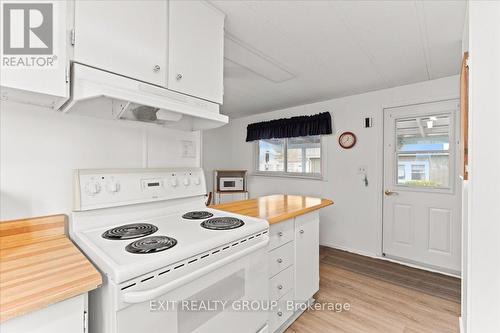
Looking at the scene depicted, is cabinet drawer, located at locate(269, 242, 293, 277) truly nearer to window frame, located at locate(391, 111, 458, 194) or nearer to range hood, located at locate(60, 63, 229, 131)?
range hood, located at locate(60, 63, 229, 131)

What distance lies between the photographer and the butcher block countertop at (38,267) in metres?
0.62

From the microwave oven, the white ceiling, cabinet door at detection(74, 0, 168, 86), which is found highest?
the white ceiling

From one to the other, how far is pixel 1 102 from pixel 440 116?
3735 millimetres

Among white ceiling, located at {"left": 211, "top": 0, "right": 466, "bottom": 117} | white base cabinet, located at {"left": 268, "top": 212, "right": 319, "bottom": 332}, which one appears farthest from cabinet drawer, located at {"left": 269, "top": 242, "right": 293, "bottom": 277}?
white ceiling, located at {"left": 211, "top": 0, "right": 466, "bottom": 117}

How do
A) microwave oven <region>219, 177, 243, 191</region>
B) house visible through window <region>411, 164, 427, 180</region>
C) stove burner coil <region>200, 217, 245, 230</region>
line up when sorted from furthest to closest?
microwave oven <region>219, 177, 243, 191</region>
house visible through window <region>411, 164, 427, 180</region>
stove burner coil <region>200, 217, 245, 230</region>

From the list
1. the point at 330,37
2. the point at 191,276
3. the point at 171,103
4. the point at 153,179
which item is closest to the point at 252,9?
the point at 330,37

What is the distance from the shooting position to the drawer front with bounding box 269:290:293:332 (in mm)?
1585

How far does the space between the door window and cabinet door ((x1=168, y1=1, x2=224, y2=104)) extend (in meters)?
2.57

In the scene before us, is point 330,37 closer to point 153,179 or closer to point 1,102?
point 153,179

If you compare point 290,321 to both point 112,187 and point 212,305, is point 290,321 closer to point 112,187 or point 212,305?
point 212,305

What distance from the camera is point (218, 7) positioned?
1.48 meters

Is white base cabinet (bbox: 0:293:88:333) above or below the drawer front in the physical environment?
above

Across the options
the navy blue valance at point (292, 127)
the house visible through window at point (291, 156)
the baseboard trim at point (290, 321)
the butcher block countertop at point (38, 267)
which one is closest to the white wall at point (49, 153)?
the butcher block countertop at point (38, 267)

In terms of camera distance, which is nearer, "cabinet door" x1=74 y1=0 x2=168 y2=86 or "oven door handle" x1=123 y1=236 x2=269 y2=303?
"oven door handle" x1=123 y1=236 x2=269 y2=303
